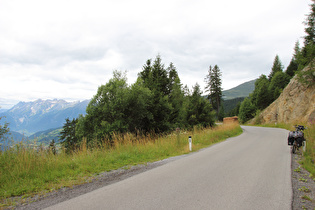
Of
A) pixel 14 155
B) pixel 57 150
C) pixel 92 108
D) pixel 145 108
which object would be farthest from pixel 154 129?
pixel 14 155

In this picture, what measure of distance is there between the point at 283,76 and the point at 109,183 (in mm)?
67858

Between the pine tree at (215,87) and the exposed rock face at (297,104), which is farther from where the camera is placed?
the pine tree at (215,87)

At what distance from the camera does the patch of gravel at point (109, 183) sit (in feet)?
11.9

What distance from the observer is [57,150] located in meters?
7.23

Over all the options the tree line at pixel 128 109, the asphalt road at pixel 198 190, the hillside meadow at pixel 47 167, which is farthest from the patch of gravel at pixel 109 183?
the tree line at pixel 128 109

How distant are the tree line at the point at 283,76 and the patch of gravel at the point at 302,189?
754 inches

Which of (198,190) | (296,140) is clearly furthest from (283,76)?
(198,190)

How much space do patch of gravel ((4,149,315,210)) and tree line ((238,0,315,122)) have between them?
1992 centimetres

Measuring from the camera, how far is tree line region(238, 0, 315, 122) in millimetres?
20125

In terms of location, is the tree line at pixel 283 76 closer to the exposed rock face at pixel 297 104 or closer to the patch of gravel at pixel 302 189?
the exposed rock face at pixel 297 104

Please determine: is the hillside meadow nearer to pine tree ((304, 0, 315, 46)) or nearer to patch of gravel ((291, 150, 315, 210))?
patch of gravel ((291, 150, 315, 210))

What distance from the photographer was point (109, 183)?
15.8 feet

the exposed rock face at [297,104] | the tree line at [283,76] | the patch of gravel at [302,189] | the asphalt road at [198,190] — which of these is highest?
the tree line at [283,76]

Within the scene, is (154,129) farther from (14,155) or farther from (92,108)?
(14,155)
